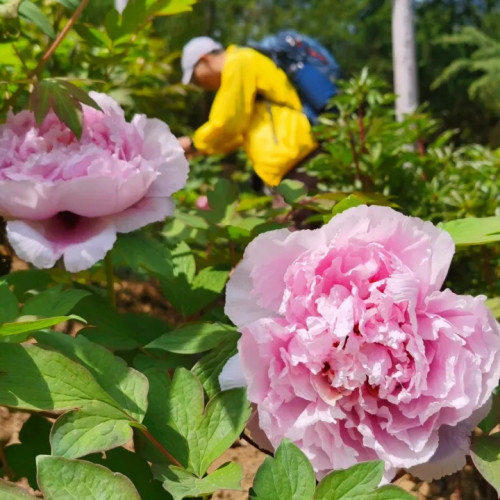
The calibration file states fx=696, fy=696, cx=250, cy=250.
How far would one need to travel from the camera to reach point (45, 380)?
531 mm

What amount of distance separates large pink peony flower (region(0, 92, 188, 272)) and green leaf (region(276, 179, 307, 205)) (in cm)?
22

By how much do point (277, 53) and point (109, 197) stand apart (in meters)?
2.70

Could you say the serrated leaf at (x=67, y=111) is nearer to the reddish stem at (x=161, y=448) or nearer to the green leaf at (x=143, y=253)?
the green leaf at (x=143, y=253)

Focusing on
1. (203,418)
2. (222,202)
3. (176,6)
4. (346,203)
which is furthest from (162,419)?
(176,6)

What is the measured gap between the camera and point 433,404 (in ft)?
1.69

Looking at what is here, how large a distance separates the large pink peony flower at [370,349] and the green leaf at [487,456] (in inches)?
0.5

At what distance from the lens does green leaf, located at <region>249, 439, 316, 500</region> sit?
1.49 ft

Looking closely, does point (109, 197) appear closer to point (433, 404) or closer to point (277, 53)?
point (433, 404)

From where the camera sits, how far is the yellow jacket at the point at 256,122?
258 cm

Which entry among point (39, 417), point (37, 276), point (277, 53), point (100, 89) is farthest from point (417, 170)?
point (277, 53)

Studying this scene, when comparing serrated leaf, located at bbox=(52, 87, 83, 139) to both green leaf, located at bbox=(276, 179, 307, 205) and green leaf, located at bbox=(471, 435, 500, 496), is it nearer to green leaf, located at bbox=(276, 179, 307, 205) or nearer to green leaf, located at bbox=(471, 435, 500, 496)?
green leaf, located at bbox=(276, 179, 307, 205)

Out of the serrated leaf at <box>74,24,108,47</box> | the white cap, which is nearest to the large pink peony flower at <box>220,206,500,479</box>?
the serrated leaf at <box>74,24,108,47</box>

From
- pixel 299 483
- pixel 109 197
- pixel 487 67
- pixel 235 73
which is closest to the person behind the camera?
pixel 299 483

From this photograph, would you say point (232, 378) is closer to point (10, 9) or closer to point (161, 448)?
point (161, 448)
